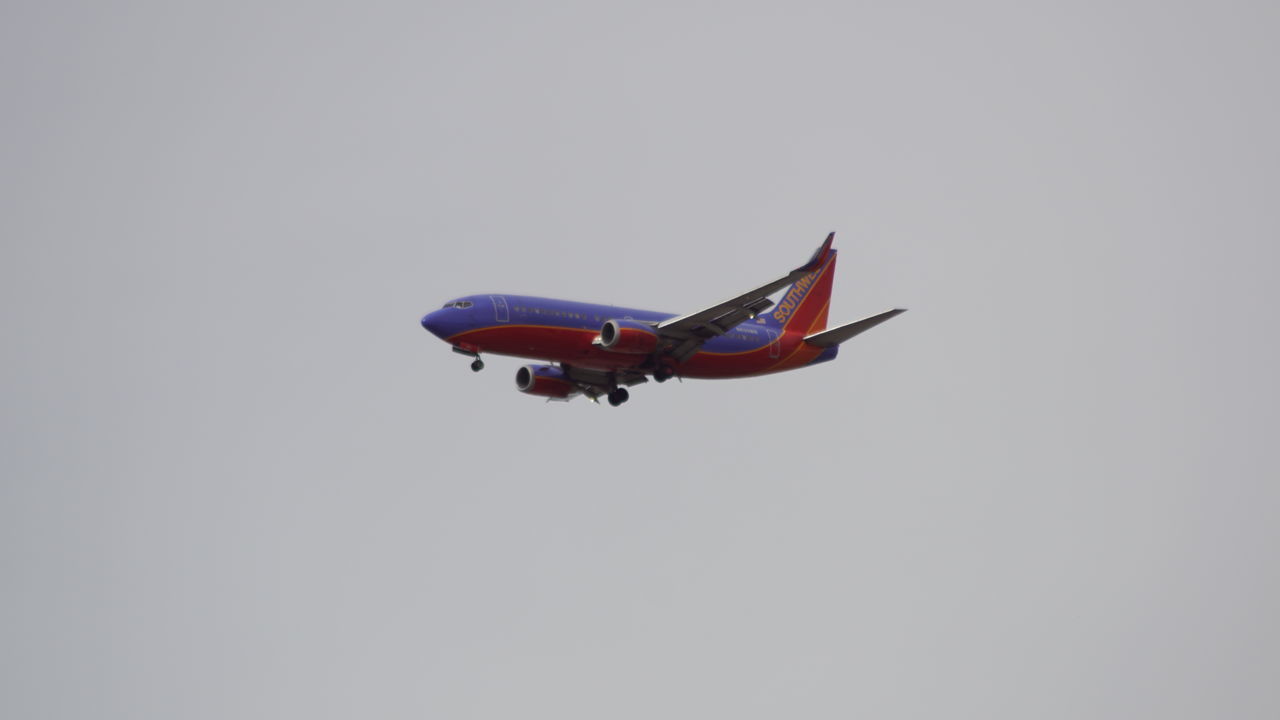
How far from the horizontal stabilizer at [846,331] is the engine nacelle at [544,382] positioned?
1066 cm

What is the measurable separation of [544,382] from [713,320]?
9.36m

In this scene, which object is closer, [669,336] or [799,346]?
[669,336]

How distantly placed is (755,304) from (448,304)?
38.6 feet

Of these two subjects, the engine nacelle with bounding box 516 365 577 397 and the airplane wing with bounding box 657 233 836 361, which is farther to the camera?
the engine nacelle with bounding box 516 365 577 397

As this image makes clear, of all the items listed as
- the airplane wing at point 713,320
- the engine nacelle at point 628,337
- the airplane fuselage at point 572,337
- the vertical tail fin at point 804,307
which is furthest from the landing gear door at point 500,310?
the vertical tail fin at point 804,307

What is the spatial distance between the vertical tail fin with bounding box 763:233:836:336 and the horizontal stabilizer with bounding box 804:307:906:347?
59.1 inches

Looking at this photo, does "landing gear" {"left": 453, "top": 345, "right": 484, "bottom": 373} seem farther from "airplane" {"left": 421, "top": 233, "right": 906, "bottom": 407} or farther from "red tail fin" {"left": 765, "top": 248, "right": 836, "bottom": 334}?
"red tail fin" {"left": 765, "top": 248, "right": 836, "bottom": 334}

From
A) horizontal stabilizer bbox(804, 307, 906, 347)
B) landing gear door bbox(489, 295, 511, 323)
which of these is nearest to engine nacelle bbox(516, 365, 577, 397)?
landing gear door bbox(489, 295, 511, 323)

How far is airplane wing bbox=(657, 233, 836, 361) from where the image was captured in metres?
53.1

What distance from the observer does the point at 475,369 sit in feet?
174

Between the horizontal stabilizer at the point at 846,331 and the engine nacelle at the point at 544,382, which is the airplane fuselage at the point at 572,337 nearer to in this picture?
the horizontal stabilizer at the point at 846,331

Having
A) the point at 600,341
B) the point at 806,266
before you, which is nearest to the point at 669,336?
the point at 600,341

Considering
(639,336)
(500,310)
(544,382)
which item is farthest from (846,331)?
(500,310)

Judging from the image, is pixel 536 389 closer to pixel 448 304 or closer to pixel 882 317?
pixel 448 304
